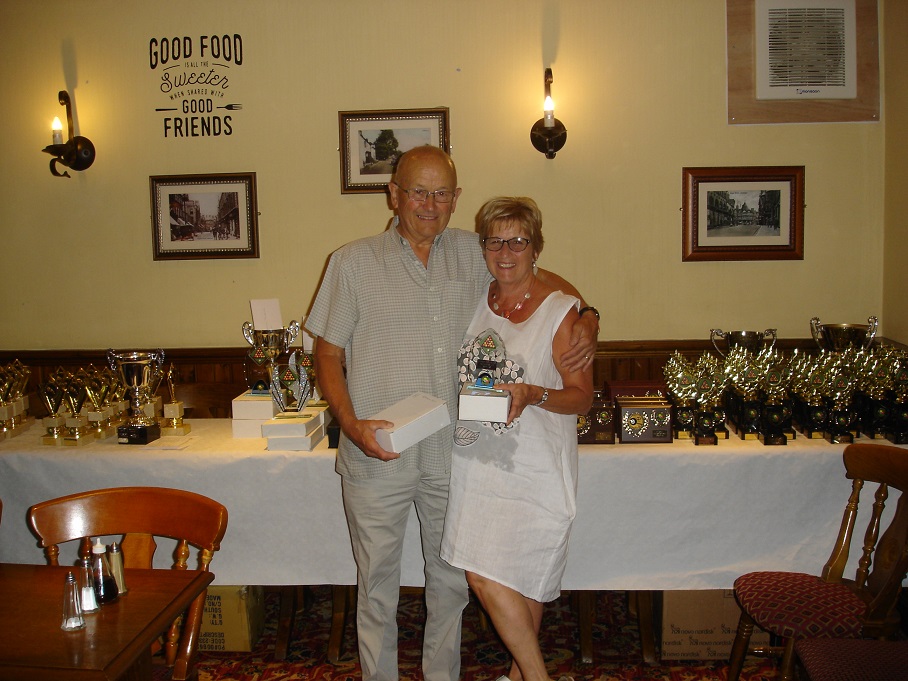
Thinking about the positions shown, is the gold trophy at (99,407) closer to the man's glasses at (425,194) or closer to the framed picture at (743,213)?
the man's glasses at (425,194)

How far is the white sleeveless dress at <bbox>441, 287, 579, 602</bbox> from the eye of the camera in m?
2.13

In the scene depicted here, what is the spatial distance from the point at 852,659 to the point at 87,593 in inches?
72.6

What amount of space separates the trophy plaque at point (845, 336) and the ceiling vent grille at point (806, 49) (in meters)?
1.19

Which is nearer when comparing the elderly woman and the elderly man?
the elderly woman

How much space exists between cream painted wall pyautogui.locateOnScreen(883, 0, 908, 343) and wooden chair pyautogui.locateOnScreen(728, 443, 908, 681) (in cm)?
140

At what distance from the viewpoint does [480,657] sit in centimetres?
286

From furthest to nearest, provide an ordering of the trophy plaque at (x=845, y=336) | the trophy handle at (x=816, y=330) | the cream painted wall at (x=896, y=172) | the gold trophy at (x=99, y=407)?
the cream painted wall at (x=896, y=172)
the trophy handle at (x=816, y=330)
the trophy plaque at (x=845, y=336)
the gold trophy at (x=99, y=407)

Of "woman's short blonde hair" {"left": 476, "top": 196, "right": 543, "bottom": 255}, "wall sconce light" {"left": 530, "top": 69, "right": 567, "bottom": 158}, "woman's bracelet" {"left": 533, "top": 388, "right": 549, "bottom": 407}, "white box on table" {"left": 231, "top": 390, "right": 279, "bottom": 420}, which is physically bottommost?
"white box on table" {"left": 231, "top": 390, "right": 279, "bottom": 420}

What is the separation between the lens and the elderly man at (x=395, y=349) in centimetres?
225

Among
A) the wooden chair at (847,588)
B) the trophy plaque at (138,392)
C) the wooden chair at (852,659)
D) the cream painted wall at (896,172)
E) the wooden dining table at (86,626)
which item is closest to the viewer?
the wooden dining table at (86,626)

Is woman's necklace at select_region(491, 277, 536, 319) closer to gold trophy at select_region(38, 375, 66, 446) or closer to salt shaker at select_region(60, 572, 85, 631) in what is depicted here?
salt shaker at select_region(60, 572, 85, 631)

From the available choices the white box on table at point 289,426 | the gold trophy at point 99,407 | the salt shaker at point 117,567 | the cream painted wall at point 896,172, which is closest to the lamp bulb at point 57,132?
the gold trophy at point 99,407

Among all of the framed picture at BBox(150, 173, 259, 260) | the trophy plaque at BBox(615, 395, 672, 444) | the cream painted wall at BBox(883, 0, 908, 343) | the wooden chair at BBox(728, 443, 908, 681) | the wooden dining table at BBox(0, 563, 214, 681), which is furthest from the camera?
the framed picture at BBox(150, 173, 259, 260)

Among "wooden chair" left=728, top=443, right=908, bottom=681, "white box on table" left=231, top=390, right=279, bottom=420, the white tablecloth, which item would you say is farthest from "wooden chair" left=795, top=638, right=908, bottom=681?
"white box on table" left=231, top=390, right=279, bottom=420
